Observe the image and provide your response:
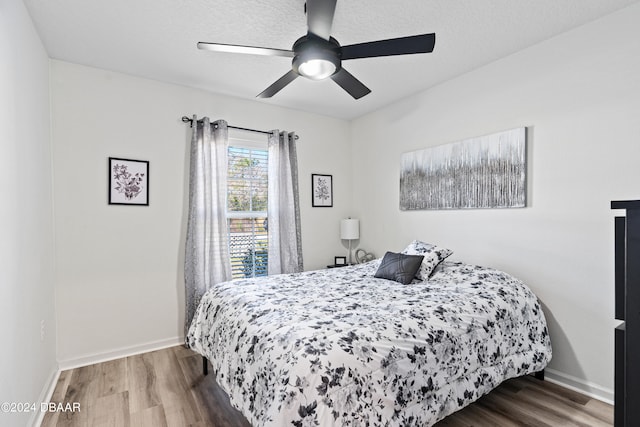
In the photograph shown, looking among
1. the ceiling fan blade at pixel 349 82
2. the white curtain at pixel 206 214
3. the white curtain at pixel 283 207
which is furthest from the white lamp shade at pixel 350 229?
the ceiling fan blade at pixel 349 82

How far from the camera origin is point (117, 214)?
9.85ft

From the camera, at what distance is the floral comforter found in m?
1.41

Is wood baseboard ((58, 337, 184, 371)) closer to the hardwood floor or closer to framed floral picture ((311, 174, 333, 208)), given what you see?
the hardwood floor

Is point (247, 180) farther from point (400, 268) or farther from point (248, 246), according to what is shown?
point (400, 268)

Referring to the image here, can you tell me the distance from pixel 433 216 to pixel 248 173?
211 cm

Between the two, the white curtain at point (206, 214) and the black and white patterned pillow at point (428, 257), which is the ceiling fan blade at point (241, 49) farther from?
the black and white patterned pillow at point (428, 257)

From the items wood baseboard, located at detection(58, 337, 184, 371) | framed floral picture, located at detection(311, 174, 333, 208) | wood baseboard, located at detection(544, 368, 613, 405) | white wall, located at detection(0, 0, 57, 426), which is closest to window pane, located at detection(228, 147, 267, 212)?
framed floral picture, located at detection(311, 174, 333, 208)

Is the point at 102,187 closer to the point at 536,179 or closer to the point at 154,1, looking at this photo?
the point at 154,1

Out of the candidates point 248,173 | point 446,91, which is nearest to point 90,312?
point 248,173

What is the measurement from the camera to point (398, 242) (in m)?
3.81

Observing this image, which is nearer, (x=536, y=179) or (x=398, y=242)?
(x=536, y=179)

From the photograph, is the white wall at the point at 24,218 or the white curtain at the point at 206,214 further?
the white curtain at the point at 206,214

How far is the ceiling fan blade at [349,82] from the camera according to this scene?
7.13ft

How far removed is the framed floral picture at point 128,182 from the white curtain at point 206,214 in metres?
0.42
